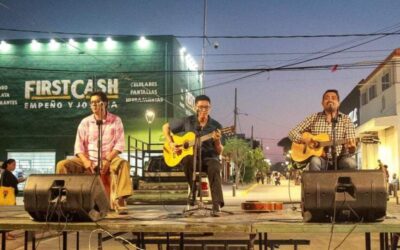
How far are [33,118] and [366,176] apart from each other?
28.6 metres

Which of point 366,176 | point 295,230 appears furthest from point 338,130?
Answer: point 295,230

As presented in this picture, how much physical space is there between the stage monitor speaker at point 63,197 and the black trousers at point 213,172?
5.55ft

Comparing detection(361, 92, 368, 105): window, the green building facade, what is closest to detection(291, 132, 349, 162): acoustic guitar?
the green building facade

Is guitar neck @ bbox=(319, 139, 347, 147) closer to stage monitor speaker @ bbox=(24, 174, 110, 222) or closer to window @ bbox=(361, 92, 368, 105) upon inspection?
stage monitor speaker @ bbox=(24, 174, 110, 222)

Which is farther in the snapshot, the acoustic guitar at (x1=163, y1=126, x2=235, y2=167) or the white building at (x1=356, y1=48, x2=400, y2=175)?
the white building at (x1=356, y1=48, x2=400, y2=175)

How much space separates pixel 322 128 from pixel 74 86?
24.6m

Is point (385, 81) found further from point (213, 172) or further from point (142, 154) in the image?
point (213, 172)

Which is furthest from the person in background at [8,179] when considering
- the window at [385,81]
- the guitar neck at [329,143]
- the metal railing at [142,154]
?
the window at [385,81]

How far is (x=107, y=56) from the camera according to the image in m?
29.7

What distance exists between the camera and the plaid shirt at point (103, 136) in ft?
23.1

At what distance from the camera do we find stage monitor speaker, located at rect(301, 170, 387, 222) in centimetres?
509

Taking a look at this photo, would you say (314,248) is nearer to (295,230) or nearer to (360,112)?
(295,230)

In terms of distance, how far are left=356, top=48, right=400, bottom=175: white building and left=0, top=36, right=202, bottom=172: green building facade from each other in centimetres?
1206

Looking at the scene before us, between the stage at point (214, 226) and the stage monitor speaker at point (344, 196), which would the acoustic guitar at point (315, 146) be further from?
the stage monitor speaker at point (344, 196)
